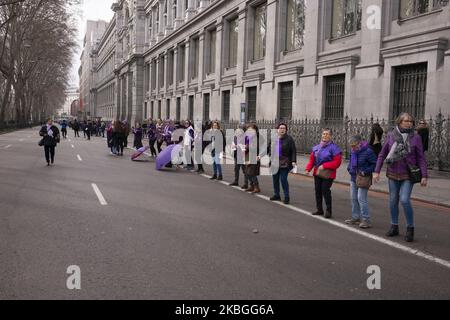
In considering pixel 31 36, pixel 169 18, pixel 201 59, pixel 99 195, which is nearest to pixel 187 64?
pixel 201 59

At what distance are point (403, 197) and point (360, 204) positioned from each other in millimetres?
1036

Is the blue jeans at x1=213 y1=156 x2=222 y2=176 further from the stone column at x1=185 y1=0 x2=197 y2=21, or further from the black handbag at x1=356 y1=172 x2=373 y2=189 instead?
the stone column at x1=185 y1=0 x2=197 y2=21

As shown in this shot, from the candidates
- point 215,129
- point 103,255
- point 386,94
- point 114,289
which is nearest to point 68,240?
point 103,255

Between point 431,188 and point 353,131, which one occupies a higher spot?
point 353,131

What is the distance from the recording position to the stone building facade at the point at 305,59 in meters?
18.0

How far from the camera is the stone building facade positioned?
1797 centimetres

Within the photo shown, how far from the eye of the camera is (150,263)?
5750 millimetres

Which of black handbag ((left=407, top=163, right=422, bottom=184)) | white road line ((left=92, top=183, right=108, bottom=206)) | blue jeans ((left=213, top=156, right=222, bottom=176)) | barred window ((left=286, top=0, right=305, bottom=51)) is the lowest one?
white road line ((left=92, top=183, right=108, bottom=206))

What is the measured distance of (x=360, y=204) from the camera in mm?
8422

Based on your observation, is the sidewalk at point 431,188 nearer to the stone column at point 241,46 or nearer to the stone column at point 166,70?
the stone column at point 241,46

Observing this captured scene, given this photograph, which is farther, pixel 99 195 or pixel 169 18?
pixel 169 18

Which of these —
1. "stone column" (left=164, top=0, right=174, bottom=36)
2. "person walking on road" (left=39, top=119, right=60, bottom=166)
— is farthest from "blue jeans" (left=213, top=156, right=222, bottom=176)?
"stone column" (left=164, top=0, right=174, bottom=36)

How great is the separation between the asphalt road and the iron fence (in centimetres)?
499

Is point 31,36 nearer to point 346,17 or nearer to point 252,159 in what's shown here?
point 346,17
